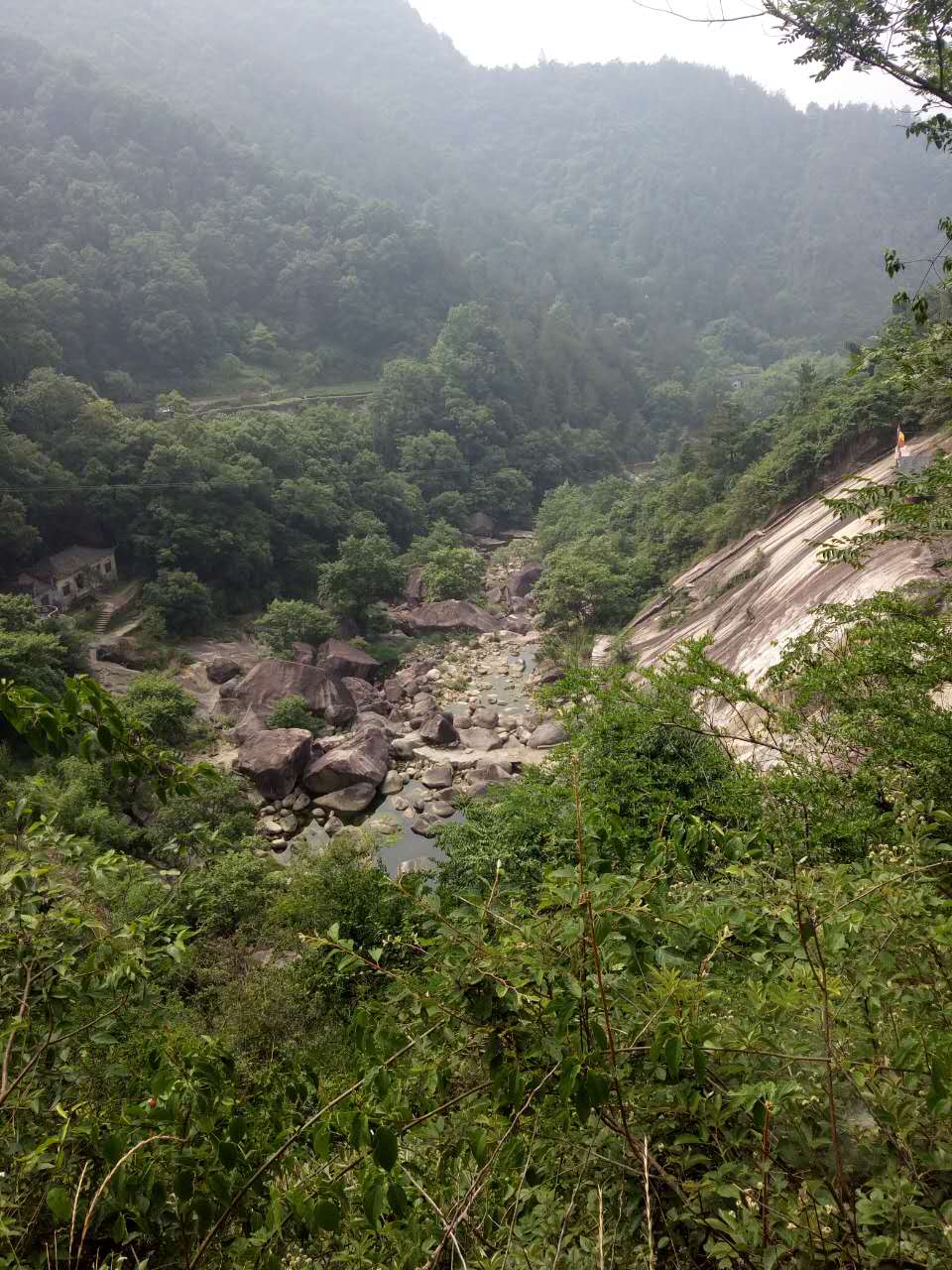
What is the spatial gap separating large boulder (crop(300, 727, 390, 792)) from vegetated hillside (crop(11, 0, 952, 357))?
167ft

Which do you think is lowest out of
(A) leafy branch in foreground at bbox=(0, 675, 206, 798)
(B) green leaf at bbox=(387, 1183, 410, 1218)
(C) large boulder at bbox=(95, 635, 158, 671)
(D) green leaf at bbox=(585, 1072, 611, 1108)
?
(C) large boulder at bbox=(95, 635, 158, 671)

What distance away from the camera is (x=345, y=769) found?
1380 cm

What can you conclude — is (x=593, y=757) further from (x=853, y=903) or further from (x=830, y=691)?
(x=853, y=903)

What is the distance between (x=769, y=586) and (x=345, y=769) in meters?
8.37

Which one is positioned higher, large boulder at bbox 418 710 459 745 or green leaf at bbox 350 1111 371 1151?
green leaf at bbox 350 1111 371 1151

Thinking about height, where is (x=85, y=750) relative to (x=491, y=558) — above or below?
above

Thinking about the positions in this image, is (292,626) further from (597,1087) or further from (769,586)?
(597,1087)

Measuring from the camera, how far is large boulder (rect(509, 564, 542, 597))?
1017 inches

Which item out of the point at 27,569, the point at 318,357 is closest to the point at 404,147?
the point at 318,357

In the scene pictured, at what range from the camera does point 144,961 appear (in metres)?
2.38

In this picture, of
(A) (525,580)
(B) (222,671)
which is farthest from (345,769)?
(A) (525,580)

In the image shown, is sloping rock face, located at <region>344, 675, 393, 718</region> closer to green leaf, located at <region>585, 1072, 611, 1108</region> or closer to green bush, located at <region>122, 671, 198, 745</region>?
green bush, located at <region>122, 671, 198, 745</region>

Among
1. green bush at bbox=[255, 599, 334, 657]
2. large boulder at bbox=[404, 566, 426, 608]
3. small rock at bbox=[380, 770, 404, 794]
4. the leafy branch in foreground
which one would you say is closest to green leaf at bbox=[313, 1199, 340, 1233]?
the leafy branch in foreground

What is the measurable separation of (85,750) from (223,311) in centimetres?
4918
